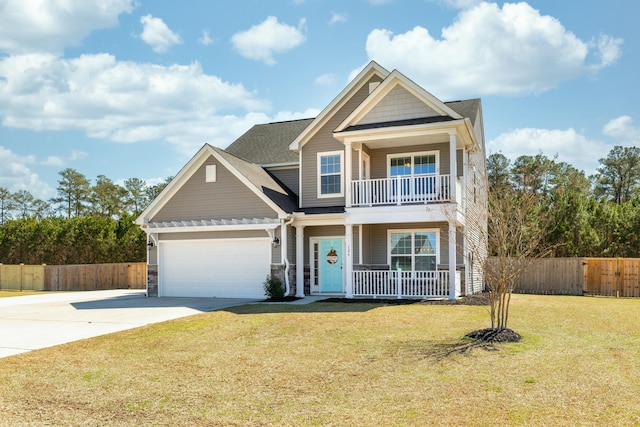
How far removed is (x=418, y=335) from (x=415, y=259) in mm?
9021

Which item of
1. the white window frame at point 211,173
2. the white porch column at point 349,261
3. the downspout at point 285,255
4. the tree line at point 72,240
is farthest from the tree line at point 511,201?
the white window frame at point 211,173

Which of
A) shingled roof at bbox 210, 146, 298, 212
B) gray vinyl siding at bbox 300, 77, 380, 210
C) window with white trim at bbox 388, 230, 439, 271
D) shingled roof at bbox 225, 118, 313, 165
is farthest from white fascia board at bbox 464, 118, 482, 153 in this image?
shingled roof at bbox 225, 118, 313, 165

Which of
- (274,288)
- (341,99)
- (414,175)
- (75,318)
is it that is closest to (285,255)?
(274,288)

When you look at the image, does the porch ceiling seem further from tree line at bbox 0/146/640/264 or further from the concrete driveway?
the concrete driveway

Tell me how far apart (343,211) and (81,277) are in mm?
18600

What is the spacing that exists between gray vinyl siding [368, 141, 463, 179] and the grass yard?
8.19 metres

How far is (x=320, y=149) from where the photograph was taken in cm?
2003

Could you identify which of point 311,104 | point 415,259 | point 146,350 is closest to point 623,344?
point 146,350

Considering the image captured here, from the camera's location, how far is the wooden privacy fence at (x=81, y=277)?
95.0 ft

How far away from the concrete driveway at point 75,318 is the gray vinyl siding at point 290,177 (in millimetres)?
5866

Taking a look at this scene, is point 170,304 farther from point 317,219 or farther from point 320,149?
point 320,149

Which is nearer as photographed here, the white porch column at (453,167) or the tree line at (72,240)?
the white porch column at (453,167)

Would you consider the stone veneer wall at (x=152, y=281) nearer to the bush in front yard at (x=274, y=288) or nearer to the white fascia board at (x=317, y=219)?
the bush in front yard at (x=274, y=288)

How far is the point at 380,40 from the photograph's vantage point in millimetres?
17234
